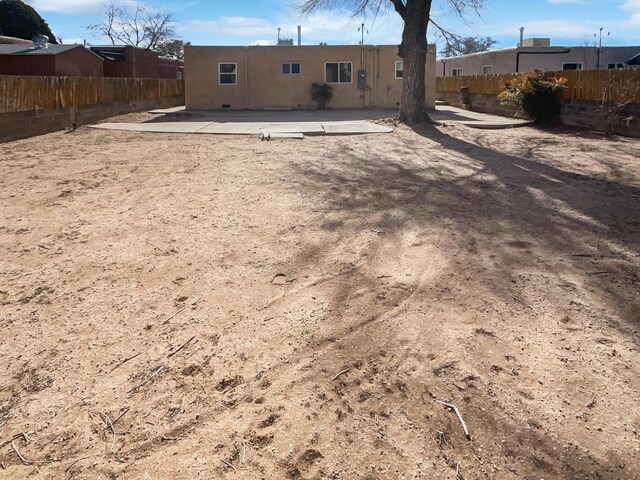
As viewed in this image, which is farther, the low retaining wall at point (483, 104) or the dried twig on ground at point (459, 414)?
the low retaining wall at point (483, 104)

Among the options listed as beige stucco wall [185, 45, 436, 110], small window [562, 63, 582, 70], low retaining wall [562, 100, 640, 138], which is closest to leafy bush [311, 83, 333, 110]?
beige stucco wall [185, 45, 436, 110]

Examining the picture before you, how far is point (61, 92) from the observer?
16422 millimetres

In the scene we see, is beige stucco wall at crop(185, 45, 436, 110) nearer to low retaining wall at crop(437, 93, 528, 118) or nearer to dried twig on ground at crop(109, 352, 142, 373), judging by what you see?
Answer: low retaining wall at crop(437, 93, 528, 118)

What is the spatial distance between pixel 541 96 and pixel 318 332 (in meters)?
15.8

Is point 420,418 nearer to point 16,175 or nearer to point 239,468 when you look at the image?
point 239,468

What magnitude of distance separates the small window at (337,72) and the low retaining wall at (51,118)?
9.84m

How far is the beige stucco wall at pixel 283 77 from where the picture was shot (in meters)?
28.4

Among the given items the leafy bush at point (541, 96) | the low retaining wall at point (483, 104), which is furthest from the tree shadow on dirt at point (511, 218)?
the low retaining wall at point (483, 104)

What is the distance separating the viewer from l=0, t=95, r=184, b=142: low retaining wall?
1359 cm

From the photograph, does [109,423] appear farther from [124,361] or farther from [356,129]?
[356,129]

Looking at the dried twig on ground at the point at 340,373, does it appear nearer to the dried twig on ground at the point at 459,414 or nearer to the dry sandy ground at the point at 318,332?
the dry sandy ground at the point at 318,332

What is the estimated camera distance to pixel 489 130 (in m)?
17.4

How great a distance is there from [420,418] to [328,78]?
27.2 m

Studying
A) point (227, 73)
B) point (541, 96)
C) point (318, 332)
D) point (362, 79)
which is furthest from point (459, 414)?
point (227, 73)
